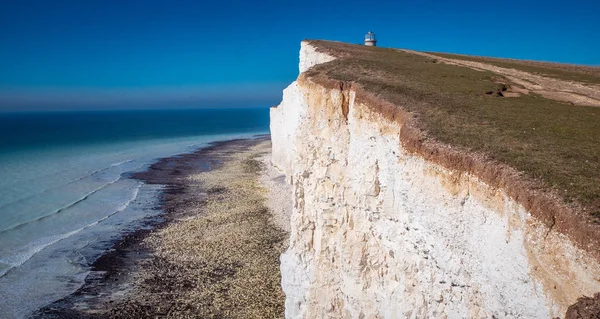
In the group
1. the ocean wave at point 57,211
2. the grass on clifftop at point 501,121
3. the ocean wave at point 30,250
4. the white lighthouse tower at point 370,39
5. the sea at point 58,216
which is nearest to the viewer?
the grass on clifftop at point 501,121

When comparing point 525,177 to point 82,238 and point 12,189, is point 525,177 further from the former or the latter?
point 12,189

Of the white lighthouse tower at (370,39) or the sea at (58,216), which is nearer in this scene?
the sea at (58,216)

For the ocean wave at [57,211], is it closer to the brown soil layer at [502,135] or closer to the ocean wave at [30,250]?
the ocean wave at [30,250]

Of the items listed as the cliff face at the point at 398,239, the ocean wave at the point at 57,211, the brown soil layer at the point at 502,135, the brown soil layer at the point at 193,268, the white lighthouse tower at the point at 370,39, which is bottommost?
the brown soil layer at the point at 193,268

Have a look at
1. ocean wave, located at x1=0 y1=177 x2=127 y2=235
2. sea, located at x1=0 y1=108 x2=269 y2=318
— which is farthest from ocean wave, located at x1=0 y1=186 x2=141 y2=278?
ocean wave, located at x1=0 y1=177 x2=127 y2=235

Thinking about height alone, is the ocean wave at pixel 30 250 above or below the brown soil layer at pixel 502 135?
below

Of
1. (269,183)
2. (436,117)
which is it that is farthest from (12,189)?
(436,117)

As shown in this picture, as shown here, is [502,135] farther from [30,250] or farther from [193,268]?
[30,250]

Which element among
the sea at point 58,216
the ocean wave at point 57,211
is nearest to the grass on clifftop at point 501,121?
the sea at point 58,216
